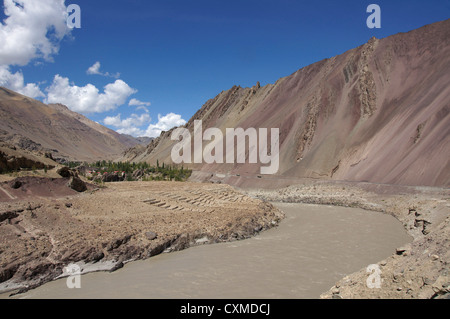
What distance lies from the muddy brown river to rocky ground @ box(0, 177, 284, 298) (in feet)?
1.86

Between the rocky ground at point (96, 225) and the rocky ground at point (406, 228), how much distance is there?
6.40 m

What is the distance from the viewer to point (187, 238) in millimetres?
12250

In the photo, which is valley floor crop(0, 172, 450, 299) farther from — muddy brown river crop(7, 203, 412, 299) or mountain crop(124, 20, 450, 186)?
mountain crop(124, 20, 450, 186)

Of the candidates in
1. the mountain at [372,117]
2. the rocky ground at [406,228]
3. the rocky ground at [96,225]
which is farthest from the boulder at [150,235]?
the mountain at [372,117]

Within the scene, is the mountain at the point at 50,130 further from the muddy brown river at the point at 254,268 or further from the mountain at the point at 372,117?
the muddy brown river at the point at 254,268

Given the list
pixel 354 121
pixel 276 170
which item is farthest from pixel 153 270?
pixel 354 121

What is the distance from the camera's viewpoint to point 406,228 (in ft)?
49.9

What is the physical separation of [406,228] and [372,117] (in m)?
20.5

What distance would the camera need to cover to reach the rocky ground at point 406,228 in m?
6.22

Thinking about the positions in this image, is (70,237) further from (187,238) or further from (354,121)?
(354,121)

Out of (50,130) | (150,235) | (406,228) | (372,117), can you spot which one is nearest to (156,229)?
(150,235)

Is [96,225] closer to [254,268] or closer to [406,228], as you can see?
[254,268]

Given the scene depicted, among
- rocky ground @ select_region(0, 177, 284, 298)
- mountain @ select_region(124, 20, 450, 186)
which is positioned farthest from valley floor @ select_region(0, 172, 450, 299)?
mountain @ select_region(124, 20, 450, 186)

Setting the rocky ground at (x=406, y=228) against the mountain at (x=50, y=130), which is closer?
the rocky ground at (x=406, y=228)
